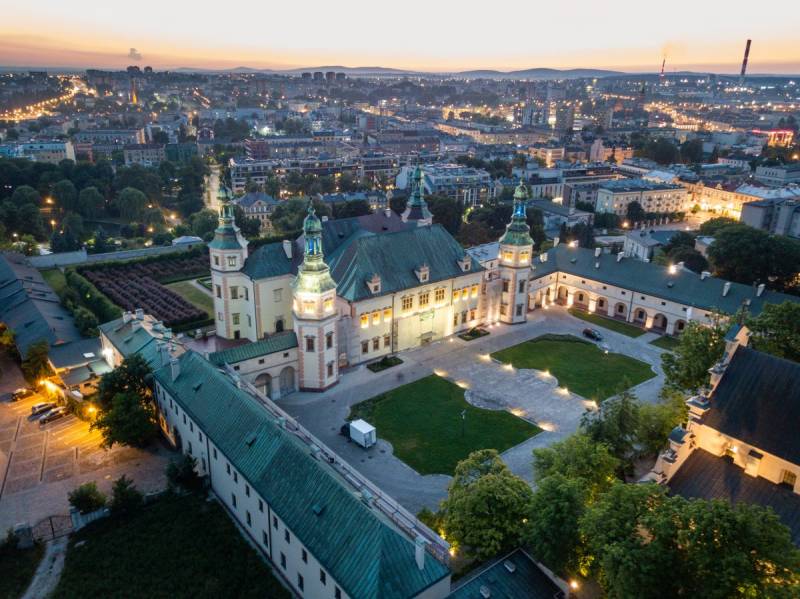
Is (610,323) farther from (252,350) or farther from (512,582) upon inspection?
(512,582)

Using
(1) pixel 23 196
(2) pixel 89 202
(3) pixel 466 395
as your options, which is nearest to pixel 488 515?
(3) pixel 466 395

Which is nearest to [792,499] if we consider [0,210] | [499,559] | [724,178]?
[499,559]

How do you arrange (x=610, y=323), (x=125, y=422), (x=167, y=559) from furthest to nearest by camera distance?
(x=610, y=323), (x=125, y=422), (x=167, y=559)

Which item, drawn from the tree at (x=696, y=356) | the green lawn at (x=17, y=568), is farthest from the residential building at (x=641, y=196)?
the green lawn at (x=17, y=568)

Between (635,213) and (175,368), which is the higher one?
(175,368)

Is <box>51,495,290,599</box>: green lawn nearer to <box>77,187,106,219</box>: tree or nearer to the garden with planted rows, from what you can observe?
the garden with planted rows

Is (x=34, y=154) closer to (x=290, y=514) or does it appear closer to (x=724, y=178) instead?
(x=290, y=514)
